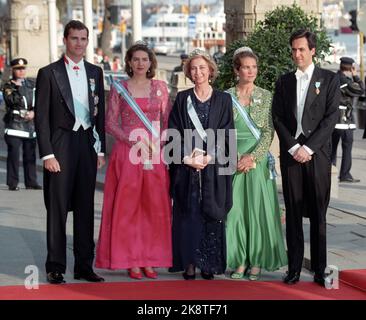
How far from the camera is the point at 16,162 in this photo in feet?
48.0

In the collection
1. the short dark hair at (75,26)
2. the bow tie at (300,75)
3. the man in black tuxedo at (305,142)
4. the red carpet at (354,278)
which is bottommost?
the red carpet at (354,278)

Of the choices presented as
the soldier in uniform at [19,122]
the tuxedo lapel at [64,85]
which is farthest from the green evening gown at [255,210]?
the soldier in uniform at [19,122]

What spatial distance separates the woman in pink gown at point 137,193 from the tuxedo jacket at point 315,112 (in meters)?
0.99

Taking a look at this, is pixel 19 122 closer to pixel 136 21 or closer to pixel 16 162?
pixel 16 162

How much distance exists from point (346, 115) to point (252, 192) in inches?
250

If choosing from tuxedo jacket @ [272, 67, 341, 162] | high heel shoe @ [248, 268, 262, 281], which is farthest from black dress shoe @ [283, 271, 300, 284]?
tuxedo jacket @ [272, 67, 341, 162]

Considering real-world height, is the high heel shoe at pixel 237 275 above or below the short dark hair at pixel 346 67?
below

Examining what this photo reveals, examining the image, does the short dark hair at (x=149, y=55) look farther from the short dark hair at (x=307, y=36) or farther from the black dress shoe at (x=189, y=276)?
the black dress shoe at (x=189, y=276)

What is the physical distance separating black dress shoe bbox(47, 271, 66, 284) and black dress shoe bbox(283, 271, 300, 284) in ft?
5.58

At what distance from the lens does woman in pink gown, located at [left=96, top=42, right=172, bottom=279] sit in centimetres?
886

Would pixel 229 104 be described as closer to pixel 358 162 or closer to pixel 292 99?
pixel 292 99

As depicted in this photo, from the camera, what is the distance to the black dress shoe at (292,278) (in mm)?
8570

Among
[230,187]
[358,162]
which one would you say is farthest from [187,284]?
[358,162]
